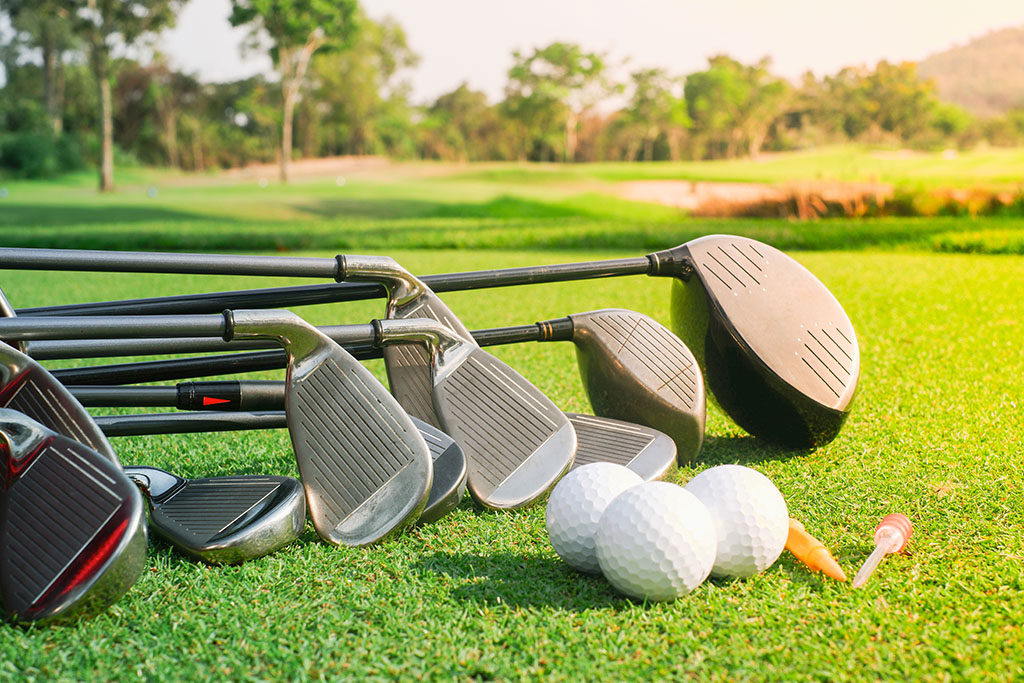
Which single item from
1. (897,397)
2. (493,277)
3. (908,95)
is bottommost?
(897,397)

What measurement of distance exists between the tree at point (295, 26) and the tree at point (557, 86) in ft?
35.4

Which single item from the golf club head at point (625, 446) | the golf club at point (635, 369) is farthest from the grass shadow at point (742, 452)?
the golf club head at point (625, 446)

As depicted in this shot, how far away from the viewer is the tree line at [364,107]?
25.0 metres

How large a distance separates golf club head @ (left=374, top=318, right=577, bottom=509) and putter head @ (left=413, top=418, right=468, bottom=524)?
39 millimetres

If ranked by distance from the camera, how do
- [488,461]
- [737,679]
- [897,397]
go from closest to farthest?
[737,679], [488,461], [897,397]

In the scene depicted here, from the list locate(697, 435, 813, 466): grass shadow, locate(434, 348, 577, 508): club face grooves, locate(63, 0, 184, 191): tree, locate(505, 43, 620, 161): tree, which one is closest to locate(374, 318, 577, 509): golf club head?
locate(434, 348, 577, 508): club face grooves

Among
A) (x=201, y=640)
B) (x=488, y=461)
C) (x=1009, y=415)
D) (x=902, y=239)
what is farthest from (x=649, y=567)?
(x=902, y=239)

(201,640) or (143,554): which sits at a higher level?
(143,554)

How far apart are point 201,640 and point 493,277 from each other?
49.4 inches

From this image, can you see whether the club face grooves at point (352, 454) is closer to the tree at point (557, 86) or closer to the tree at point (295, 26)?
the tree at point (295, 26)

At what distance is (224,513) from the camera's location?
171 centimetres

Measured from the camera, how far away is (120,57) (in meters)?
26.6

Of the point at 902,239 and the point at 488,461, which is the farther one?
the point at 902,239

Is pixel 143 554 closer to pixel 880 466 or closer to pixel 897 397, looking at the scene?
pixel 880 466
